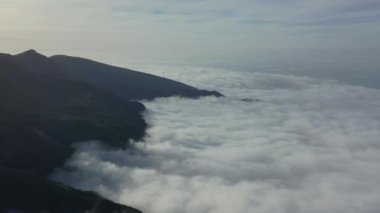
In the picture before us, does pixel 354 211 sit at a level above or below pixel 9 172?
below

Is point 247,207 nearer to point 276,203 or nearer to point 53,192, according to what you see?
point 276,203

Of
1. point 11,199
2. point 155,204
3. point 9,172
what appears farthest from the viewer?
point 155,204

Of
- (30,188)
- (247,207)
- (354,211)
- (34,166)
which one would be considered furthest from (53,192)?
(354,211)

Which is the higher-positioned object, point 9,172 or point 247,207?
point 9,172

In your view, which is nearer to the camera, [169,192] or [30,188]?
[30,188]

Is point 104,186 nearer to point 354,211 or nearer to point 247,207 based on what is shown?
point 247,207

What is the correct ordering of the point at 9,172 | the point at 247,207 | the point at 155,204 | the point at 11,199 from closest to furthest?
1. the point at 11,199
2. the point at 9,172
3. the point at 155,204
4. the point at 247,207

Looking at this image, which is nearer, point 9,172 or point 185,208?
point 9,172

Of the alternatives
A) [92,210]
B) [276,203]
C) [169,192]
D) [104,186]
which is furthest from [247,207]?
[92,210]

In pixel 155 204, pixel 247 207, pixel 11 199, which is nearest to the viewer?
pixel 11 199
